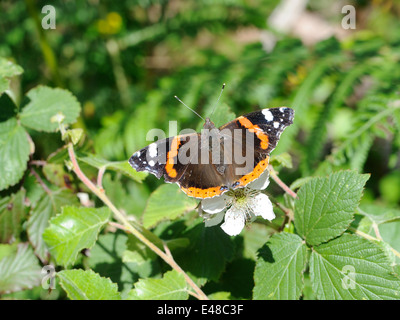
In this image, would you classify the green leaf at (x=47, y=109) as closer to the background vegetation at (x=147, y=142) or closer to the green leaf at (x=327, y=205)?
the background vegetation at (x=147, y=142)

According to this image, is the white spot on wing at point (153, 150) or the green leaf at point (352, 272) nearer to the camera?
the green leaf at point (352, 272)

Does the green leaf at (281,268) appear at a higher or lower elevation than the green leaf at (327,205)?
lower

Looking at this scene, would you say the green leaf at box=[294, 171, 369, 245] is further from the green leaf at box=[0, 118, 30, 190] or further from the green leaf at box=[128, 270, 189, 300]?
the green leaf at box=[0, 118, 30, 190]

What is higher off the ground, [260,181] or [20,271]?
[260,181]

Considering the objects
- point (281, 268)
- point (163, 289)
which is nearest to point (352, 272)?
point (281, 268)

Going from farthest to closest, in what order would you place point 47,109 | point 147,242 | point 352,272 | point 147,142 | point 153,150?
point 147,142, point 47,109, point 153,150, point 147,242, point 352,272

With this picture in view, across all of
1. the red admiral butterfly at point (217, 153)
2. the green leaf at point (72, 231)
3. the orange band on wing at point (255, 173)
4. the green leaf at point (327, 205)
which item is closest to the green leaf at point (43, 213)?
the green leaf at point (72, 231)

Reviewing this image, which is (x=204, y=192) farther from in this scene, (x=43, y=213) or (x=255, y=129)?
(x=43, y=213)
